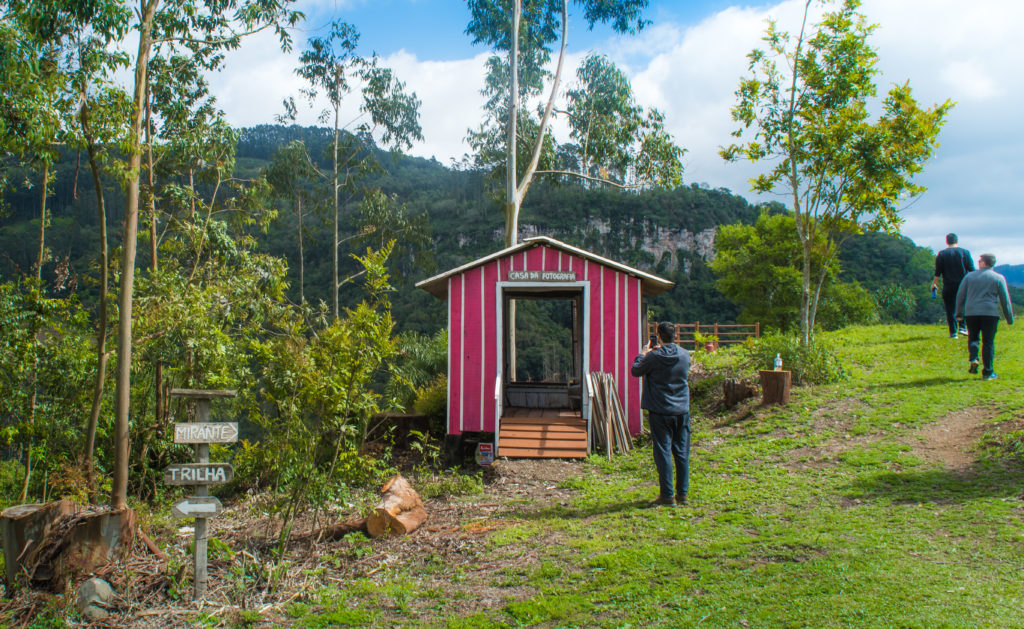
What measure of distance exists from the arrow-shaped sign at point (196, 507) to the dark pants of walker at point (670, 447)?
12.3ft

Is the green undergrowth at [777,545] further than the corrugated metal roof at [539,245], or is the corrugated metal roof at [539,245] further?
the corrugated metal roof at [539,245]

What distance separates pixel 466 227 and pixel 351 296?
1833cm

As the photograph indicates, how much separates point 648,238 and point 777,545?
188ft

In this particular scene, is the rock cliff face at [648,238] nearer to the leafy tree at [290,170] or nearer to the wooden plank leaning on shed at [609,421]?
the leafy tree at [290,170]

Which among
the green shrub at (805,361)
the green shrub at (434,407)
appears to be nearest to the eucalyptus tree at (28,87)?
the green shrub at (434,407)

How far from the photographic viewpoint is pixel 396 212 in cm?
2327

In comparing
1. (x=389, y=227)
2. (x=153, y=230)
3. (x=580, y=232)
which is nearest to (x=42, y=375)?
(x=153, y=230)

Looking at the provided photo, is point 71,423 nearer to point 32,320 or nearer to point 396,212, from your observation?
point 32,320

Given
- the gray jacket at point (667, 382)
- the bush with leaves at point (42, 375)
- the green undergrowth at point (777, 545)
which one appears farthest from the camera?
the bush with leaves at point (42, 375)

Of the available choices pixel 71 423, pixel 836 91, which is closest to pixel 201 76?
pixel 71 423

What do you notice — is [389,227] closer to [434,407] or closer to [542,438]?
[434,407]

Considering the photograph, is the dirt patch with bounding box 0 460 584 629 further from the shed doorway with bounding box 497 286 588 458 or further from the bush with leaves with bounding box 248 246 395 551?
the shed doorway with bounding box 497 286 588 458

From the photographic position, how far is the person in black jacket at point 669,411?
6.30m

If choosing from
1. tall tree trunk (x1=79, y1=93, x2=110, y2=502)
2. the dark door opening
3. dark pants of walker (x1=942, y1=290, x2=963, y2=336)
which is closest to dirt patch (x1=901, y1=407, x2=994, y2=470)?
dark pants of walker (x1=942, y1=290, x2=963, y2=336)
